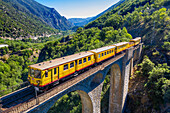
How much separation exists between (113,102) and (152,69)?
11.5m

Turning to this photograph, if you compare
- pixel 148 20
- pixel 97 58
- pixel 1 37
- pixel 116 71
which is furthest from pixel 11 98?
pixel 1 37

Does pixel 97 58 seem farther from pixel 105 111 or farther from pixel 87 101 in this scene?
pixel 105 111

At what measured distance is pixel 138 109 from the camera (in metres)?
22.0

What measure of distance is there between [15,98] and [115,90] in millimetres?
19672

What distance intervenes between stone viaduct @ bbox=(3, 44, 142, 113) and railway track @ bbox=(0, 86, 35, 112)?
1315mm

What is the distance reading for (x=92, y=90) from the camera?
492 inches

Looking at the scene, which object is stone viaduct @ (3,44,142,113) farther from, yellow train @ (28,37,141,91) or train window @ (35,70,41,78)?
train window @ (35,70,41,78)

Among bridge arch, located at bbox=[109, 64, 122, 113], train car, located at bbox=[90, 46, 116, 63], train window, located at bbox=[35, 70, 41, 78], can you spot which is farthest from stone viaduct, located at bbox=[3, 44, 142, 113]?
train window, located at bbox=[35, 70, 41, 78]

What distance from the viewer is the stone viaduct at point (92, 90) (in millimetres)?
7008

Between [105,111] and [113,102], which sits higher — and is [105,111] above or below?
below

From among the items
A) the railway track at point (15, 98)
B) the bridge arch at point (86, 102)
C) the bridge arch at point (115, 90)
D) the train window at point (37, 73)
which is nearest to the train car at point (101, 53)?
the bridge arch at point (115, 90)

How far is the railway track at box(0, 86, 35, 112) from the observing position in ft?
23.2

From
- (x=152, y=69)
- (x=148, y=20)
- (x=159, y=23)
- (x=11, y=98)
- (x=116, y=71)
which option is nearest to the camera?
(x=11, y=98)

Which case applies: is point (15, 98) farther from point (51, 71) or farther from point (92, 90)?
point (92, 90)
